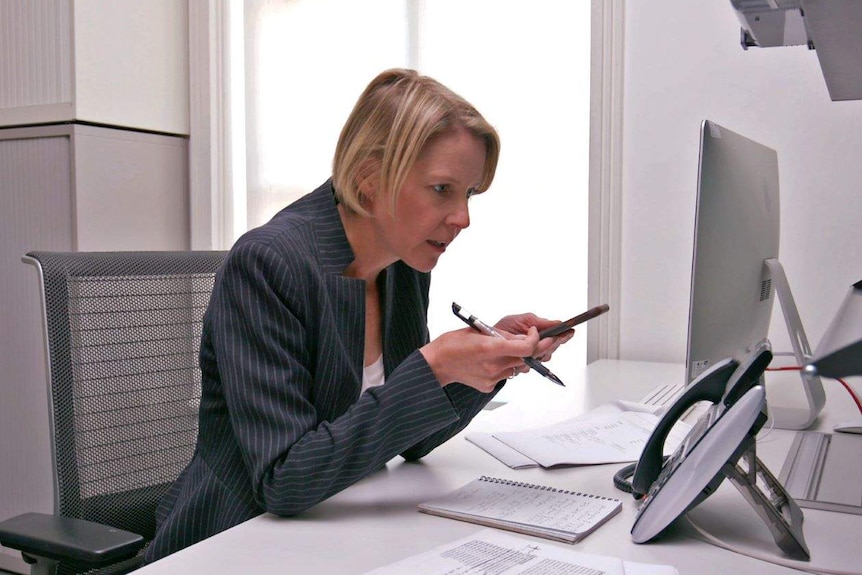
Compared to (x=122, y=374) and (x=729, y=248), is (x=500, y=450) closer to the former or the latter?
(x=729, y=248)

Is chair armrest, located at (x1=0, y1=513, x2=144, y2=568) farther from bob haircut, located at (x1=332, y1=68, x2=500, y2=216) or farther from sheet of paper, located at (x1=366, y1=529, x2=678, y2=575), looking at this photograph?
bob haircut, located at (x1=332, y1=68, x2=500, y2=216)

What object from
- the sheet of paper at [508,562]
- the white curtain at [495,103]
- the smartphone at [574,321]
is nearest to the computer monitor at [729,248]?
the smartphone at [574,321]

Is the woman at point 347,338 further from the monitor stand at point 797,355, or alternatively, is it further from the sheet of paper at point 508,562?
the monitor stand at point 797,355

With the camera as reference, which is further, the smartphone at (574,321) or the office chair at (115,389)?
the office chair at (115,389)

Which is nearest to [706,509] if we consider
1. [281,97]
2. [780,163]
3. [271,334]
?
[271,334]

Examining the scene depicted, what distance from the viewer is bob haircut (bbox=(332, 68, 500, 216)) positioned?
1.11 metres

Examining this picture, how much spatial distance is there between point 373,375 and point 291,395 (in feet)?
0.92

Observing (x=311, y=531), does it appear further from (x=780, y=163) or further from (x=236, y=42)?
(x=236, y=42)

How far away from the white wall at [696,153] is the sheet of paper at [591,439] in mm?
763

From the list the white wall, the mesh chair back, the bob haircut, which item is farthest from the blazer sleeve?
the white wall

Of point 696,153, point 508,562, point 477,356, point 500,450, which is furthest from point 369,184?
point 696,153

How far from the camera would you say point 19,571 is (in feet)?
7.89

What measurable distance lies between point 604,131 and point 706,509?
1.41m

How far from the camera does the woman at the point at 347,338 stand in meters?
0.95
